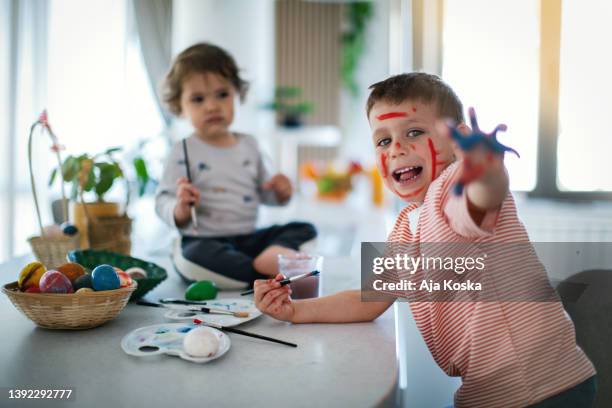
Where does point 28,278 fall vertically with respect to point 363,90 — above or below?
below

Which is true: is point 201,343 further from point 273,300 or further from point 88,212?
point 88,212

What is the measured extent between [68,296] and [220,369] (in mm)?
304

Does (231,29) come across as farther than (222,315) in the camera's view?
Yes

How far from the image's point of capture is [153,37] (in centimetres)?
318

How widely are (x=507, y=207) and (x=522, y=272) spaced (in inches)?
4.1

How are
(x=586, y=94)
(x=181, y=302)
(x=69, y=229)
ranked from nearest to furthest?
(x=181, y=302)
(x=69, y=229)
(x=586, y=94)

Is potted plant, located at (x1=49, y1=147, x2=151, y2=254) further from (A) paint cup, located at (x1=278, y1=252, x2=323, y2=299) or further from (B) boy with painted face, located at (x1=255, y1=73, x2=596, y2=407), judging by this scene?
(B) boy with painted face, located at (x1=255, y1=73, x2=596, y2=407)

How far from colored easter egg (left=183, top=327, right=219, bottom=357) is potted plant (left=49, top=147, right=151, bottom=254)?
0.79 metres

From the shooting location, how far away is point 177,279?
58.3 inches

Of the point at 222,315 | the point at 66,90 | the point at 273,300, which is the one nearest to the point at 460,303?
the point at 273,300

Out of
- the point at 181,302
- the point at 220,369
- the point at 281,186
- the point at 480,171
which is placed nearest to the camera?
A: the point at 480,171

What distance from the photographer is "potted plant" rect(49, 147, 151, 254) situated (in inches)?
61.1

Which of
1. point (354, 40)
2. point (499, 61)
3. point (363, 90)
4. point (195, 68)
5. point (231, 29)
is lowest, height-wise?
point (195, 68)

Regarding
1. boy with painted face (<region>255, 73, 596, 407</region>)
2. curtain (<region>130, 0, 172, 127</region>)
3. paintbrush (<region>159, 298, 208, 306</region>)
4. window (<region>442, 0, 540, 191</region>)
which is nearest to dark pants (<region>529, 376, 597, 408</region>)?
boy with painted face (<region>255, 73, 596, 407</region>)
